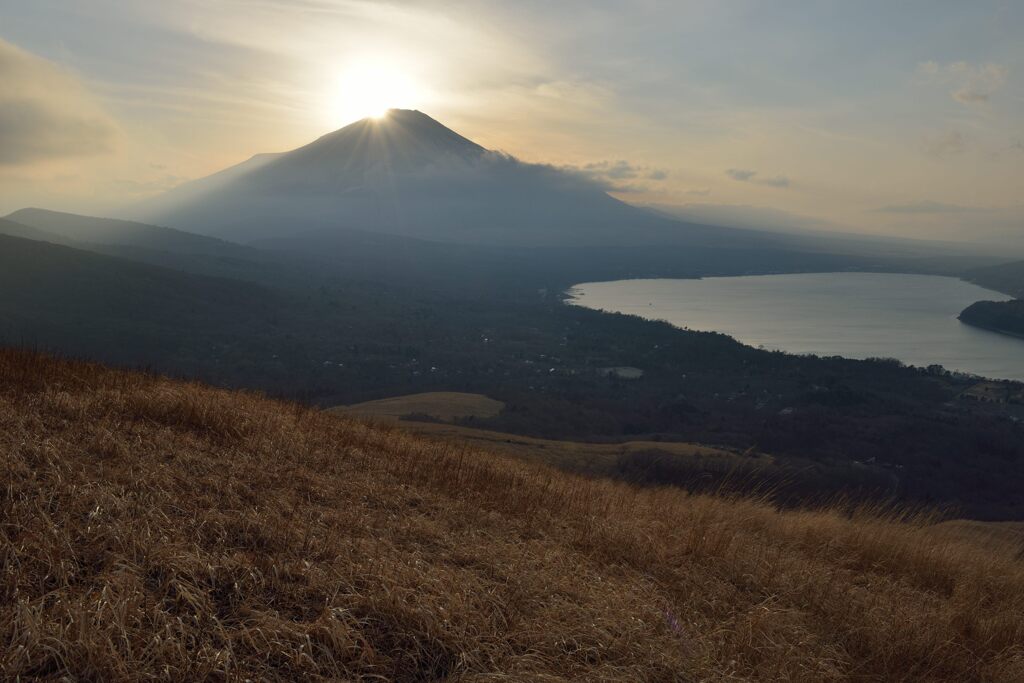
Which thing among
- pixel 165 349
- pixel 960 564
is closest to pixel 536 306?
pixel 165 349

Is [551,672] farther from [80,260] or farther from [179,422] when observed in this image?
[80,260]

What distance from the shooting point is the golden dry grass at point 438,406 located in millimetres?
50816

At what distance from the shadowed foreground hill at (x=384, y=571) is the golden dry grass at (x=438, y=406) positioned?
38.9 m

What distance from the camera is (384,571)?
475 centimetres

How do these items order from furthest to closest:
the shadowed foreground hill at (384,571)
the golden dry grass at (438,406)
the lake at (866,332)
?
the lake at (866,332) < the golden dry grass at (438,406) < the shadowed foreground hill at (384,571)

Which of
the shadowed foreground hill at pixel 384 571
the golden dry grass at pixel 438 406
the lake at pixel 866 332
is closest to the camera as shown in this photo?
the shadowed foreground hill at pixel 384 571

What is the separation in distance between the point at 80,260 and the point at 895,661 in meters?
147

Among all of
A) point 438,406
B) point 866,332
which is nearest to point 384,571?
point 438,406

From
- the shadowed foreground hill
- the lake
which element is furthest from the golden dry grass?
the lake

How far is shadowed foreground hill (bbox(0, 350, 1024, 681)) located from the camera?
3760 millimetres

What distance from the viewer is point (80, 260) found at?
124812 millimetres

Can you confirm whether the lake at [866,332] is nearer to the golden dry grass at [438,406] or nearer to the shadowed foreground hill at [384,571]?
the golden dry grass at [438,406]

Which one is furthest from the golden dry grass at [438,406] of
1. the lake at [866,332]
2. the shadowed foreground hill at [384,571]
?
the lake at [866,332]

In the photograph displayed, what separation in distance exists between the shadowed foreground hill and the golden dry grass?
128ft
